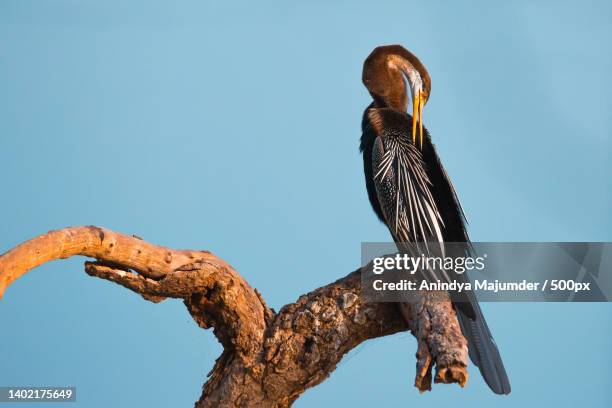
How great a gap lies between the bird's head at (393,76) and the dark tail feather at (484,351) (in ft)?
3.52

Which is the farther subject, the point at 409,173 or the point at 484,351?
the point at 409,173

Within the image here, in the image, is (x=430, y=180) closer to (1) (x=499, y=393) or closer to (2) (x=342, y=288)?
(2) (x=342, y=288)

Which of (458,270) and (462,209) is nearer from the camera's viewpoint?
(458,270)

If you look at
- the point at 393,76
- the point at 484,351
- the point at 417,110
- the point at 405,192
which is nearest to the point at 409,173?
the point at 405,192

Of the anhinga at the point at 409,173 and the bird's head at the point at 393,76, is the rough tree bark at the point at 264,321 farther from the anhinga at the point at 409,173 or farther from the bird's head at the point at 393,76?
the bird's head at the point at 393,76

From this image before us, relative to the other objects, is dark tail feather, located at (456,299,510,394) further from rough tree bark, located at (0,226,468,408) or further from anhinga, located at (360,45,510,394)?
rough tree bark, located at (0,226,468,408)

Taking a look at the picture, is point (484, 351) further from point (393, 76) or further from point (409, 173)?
point (393, 76)

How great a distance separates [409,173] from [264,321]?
0.84 meters

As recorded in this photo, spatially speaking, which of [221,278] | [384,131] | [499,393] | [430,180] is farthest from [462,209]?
[221,278]

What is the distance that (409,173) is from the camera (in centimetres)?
352

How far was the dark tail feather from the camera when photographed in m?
2.99

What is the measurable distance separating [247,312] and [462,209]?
94cm

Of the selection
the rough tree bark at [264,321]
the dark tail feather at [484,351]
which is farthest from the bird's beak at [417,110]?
the dark tail feather at [484,351]

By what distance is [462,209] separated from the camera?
3445mm
